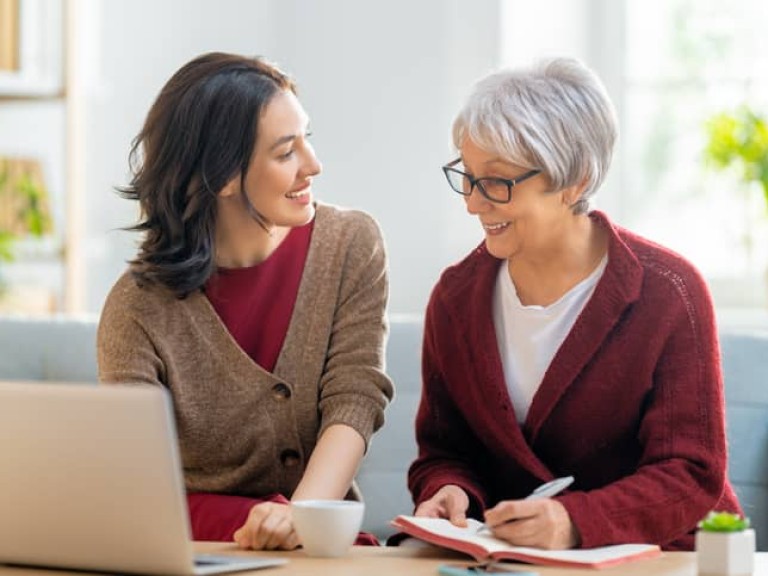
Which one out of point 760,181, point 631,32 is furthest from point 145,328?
point 631,32

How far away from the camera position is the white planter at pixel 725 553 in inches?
59.9

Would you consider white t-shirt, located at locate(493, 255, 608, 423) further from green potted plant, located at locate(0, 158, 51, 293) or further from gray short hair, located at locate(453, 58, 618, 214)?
green potted plant, located at locate(0, 158, 51, 293)

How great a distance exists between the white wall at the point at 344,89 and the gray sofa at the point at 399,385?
3.70 feet

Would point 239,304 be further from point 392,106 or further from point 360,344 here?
point 392,106

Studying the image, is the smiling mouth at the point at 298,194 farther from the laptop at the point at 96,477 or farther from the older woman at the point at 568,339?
the laptop at the point at 96,477

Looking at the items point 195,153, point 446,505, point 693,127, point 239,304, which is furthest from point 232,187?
point 693,127

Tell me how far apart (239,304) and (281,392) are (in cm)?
16

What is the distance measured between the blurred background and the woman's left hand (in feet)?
7.08

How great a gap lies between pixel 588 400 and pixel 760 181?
179 centimetres

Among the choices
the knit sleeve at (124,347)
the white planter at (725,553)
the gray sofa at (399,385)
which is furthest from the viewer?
the gray sofa at (399,385)

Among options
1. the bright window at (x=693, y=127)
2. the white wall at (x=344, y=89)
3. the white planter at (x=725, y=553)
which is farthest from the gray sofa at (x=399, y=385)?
the bright window at (x=693, y=127)

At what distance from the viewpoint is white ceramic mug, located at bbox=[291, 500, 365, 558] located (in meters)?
1.65

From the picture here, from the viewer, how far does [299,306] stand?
229 centimetres

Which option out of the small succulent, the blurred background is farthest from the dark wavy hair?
the blurred background
